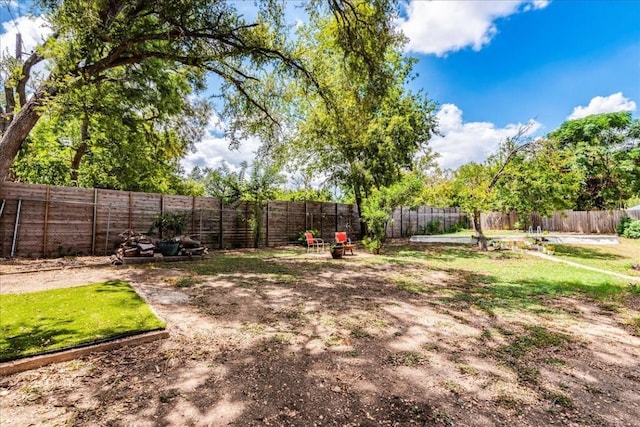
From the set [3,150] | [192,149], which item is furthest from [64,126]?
[3,150]

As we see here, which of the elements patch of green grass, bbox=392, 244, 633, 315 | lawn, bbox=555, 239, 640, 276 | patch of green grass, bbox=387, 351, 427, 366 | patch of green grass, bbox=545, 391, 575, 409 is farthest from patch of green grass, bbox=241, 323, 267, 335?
lawn, bbox=555, 239, 640, 276

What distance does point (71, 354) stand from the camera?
2779 millimetres

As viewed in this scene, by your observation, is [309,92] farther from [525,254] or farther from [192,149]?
[525,254]

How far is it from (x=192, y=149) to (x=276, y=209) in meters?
5.48

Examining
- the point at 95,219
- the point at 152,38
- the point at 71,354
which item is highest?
the point at 152,38

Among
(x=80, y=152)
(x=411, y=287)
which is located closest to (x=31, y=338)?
(x=411, y=287)

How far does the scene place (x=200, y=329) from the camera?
361 centimetres

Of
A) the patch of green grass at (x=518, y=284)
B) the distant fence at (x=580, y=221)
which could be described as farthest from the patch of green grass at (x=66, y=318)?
the distant fence at (x=580, y=221)

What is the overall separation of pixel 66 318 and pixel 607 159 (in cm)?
2984

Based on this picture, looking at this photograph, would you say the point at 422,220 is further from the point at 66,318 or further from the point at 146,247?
the point at 66,318

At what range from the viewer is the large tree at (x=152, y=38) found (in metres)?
5.73

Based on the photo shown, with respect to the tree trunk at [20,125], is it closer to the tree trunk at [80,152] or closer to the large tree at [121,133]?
the large tree at [121,133]

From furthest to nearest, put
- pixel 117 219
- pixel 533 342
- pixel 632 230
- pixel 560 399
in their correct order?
pixel 632 230, pixel 117 219, pixel 533 342, pixel 560 399

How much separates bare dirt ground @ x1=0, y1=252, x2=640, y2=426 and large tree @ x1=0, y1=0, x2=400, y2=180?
14.7 feet
